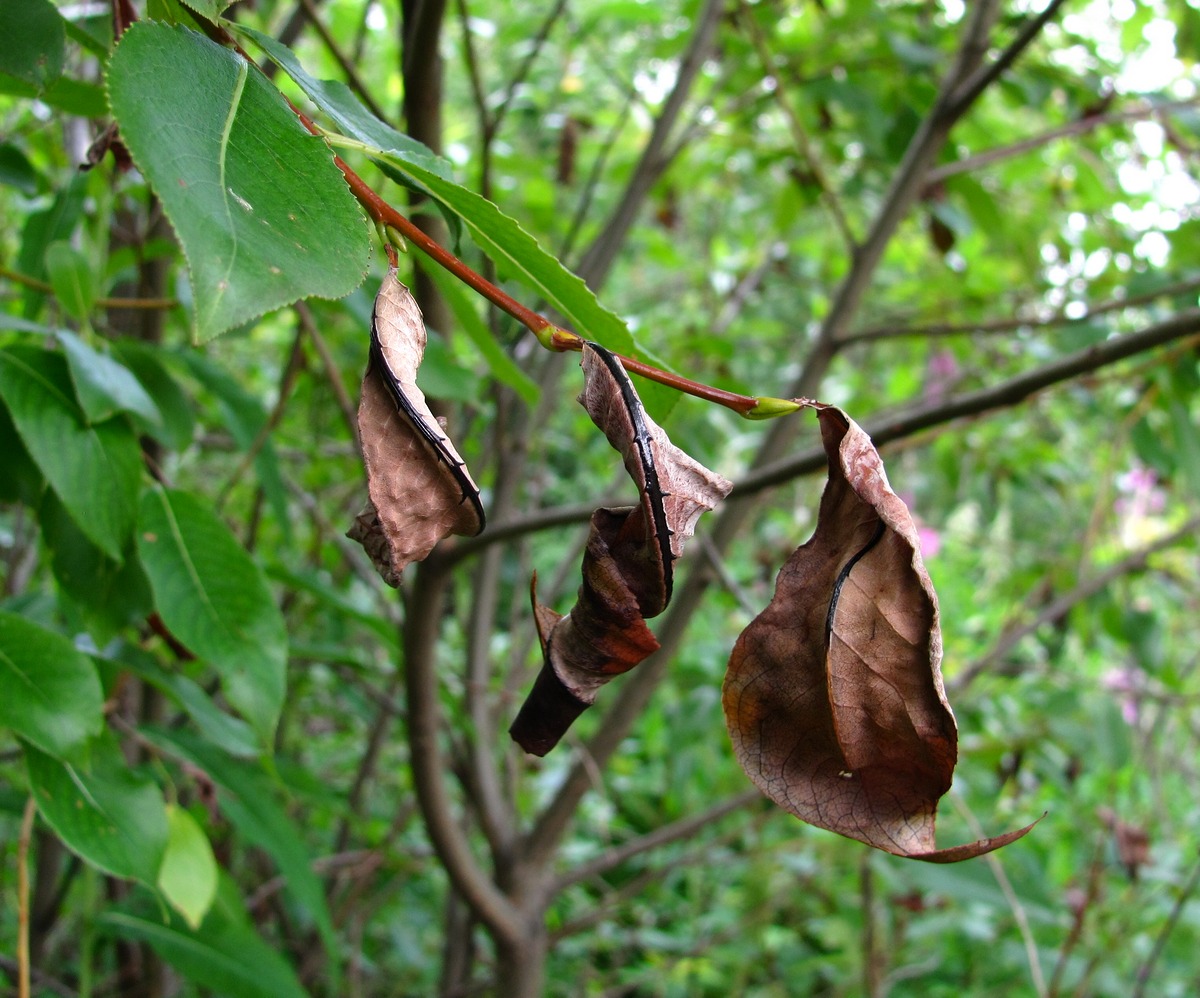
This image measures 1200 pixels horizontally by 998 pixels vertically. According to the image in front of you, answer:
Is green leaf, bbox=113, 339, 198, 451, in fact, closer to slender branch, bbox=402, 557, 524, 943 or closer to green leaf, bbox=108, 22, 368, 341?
slender branch, bbox=402, 557, 524, 943

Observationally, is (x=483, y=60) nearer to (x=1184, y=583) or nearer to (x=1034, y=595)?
(x=1034, y=595)

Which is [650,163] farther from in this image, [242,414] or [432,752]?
[432,752]

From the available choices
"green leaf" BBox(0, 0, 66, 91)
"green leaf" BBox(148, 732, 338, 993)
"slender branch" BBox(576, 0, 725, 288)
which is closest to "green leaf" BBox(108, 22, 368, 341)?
"green leaf" BBox(0, 0, 66, 91)

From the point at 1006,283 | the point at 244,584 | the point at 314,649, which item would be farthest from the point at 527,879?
the point at 1006,283

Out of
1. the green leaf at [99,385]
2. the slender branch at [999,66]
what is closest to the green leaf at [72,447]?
the green leaf at [99,385]

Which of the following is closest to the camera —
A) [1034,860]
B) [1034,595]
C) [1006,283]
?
[1034,860]

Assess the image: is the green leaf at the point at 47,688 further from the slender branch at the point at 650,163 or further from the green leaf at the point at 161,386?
the slender branch at the point at 650,163

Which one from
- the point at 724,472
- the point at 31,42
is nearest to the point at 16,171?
the point at 31,42
